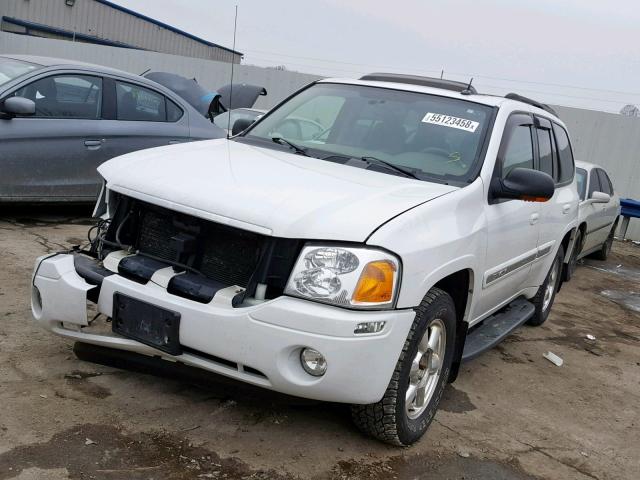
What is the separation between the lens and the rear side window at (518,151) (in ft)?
14.8

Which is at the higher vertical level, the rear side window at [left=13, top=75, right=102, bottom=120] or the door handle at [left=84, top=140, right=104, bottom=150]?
the rear side window at [left=13, top=75, right=102, bottom=120]

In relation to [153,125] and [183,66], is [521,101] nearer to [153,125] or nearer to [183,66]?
[153,125]

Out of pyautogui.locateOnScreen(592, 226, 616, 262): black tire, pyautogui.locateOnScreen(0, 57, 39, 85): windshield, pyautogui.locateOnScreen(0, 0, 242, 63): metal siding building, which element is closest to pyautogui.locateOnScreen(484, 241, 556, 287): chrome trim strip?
pyautogui.locateOnScreen(0, 57, 39, 85): windshield

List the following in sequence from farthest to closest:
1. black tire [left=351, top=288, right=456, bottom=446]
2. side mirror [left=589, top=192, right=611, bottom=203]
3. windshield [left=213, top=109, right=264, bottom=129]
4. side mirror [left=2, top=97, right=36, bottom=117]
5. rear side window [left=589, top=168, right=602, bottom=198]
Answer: windshield [left=213, top=109, right=264, bottom=129] < rear side window [left=589, top=168, right=602, bottom=198] < side mirror [left=589, top=192, right=611, bottom=203] < side mirror [left=2, top=97, right=36, bottom=117] < black tire [left=351, top=288, right=456, bottom=446]

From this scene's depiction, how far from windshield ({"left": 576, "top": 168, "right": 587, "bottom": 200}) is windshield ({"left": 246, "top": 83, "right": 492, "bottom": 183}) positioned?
5350 mm

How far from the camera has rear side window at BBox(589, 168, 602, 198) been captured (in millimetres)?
9784

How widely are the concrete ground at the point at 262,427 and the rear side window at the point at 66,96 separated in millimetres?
2078

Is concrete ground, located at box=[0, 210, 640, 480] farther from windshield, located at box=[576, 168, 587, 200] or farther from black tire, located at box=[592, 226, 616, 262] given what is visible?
black tire, located at box=[592, 226, 616, 262]

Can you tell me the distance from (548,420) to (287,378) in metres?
1.96

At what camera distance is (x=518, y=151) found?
4809 millimetres

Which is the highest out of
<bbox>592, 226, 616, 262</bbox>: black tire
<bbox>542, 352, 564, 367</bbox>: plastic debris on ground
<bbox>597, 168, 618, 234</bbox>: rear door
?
<bbox>597, 168, 618, 234</bbox>: rear door

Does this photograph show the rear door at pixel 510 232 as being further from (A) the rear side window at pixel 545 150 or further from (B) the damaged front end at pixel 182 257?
(B) the damaged front end at pixel 182 257

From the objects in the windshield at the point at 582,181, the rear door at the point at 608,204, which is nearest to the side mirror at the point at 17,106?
the windshield at the point at 582,181

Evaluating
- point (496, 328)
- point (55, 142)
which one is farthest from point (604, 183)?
point (55, 142)
